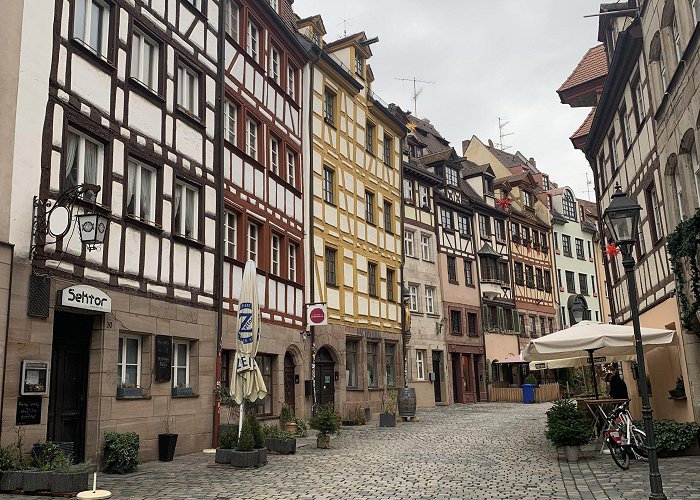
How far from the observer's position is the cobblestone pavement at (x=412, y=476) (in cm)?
938

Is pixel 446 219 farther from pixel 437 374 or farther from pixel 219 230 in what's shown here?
pixel 219 230

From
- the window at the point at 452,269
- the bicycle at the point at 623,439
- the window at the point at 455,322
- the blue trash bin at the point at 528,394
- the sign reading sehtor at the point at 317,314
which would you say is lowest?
the bicycle at the point at 623,439

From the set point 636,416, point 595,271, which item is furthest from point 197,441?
point 595,271

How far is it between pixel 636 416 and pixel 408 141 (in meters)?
20.3

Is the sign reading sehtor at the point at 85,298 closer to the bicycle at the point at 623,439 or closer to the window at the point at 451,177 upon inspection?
the bicycle at the point at 623,439

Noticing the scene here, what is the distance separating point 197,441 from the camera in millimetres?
14719

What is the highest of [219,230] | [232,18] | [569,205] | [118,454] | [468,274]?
[569,205]

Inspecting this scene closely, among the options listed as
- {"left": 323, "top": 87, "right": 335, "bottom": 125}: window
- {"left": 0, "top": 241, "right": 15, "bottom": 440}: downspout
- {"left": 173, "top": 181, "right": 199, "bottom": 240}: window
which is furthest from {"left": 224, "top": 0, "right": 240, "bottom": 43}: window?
{"left": 0, "top": 241, "right": 15, "bottom": 440}: downspout

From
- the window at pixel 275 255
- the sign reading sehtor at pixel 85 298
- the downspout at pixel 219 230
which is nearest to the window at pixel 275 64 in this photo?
the downspout at pixel 219 230

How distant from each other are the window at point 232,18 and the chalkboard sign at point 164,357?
8356 millimetres

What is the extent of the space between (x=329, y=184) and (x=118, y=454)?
14.4 m

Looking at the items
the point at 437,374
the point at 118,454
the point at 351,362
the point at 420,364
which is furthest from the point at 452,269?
the point at 118,454

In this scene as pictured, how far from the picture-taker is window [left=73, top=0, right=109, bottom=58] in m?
12.3

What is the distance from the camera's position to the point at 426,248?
34781 mm
